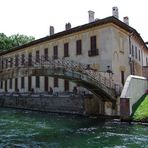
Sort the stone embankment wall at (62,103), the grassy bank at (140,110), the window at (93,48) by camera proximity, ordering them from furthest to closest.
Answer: the window at (93,48), the stone embankment wall at (62,103), the grassy bank at (140,110)

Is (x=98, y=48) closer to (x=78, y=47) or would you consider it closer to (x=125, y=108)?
(x=78, y=47)

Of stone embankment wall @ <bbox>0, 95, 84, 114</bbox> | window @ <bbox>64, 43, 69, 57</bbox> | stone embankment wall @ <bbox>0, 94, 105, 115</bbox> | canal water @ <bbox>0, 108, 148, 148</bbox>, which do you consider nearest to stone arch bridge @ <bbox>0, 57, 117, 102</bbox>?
stone embankment wall @ <bbox>0, 94, 105, 115</bbox>

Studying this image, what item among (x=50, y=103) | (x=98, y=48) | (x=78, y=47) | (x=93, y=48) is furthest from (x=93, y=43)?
(x=50, y=103)

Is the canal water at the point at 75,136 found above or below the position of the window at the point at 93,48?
below

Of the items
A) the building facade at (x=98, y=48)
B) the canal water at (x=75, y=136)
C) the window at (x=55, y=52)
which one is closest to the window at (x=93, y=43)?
the building facade at (x=98, y=48)

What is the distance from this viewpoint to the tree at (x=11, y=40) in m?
57.2

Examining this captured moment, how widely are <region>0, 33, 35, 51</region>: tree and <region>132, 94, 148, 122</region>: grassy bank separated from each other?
134 feet

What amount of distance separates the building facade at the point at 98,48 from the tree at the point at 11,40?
2492cm

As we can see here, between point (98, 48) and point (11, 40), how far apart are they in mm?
37917

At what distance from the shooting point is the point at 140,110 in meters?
20.0

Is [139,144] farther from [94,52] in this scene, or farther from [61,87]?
[61,87]

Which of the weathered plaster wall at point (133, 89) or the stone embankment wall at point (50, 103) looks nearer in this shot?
the weathered plaster wall at point (133, 89)

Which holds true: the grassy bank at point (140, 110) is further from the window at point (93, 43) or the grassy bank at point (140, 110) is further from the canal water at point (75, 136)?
the window at point (93, 43)

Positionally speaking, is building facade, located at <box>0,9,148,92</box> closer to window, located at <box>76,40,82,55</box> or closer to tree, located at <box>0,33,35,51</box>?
window, located at <box>76,40,82,55</box>
